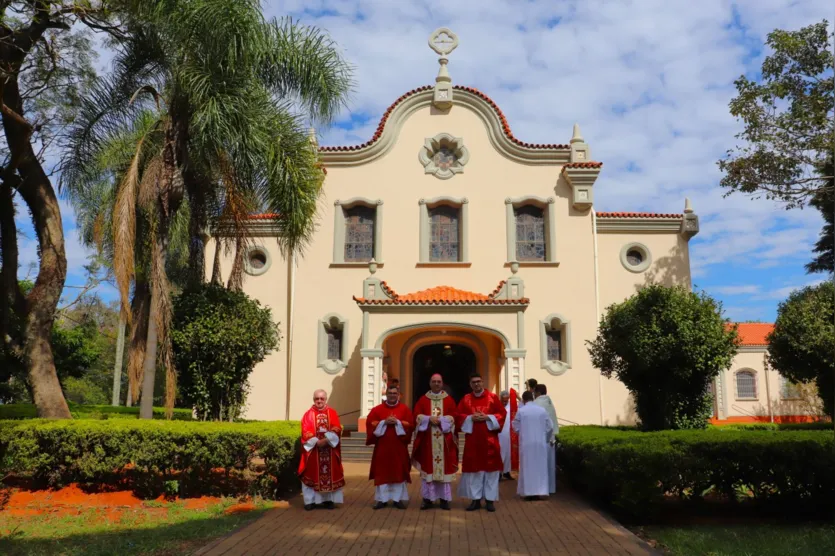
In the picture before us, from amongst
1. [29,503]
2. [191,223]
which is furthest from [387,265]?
[29,503]

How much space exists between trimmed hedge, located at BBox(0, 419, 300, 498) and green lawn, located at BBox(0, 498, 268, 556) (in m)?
0.41

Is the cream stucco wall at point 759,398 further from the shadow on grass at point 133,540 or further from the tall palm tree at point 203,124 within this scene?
the shadow on grass at point 133,540

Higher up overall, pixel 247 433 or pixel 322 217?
pixel 322 217

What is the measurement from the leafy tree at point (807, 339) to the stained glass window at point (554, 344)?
5.70 m

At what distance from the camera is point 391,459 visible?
8.62 m

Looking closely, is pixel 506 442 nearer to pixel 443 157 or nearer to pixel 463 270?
pixel 463 270

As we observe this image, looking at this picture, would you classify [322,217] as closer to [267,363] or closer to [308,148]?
[267,363]

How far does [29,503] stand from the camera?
872cm

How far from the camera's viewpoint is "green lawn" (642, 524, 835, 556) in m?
6.21

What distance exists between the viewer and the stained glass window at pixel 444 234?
1859 centimetres

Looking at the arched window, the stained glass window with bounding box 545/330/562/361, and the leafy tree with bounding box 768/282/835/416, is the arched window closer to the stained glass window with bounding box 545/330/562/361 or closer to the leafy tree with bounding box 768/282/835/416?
the leafy tree with bounding box 768/282/835/416

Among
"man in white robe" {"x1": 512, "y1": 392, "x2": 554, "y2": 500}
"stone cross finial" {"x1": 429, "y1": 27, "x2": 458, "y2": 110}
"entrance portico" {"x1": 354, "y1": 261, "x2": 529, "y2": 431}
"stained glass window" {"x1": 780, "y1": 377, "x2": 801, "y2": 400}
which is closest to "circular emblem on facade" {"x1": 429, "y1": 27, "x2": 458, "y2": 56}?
"stone cross finial" {"x1": 429, "y1": 27, "x2": 458, "y2": 110}

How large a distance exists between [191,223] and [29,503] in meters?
5.67

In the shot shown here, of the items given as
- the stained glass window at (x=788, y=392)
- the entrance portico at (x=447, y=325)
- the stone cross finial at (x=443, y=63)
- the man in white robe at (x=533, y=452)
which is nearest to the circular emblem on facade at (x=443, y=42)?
the stone cross finial at (x=443, y=63)
